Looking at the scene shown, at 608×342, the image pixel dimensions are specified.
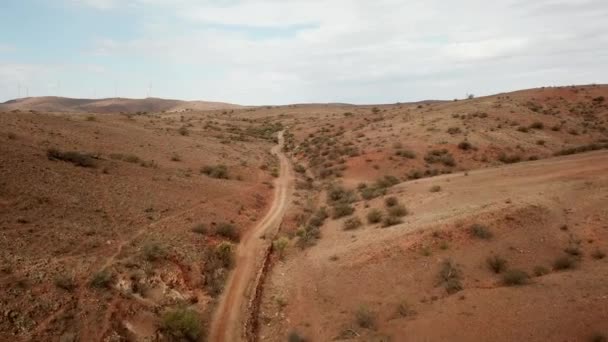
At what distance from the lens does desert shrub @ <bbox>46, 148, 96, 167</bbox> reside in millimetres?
21516

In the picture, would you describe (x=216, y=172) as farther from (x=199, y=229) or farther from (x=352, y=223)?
(x=352, y=223)

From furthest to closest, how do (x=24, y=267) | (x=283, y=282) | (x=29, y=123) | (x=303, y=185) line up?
(x=303, y=185) → (x=29, y=123) → (x=283, y=282) → (x=24, y=267)

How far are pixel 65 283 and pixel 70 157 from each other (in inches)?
444

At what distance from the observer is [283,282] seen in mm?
16219

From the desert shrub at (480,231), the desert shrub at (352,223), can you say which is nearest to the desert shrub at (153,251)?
the desert shrub at (352,223)

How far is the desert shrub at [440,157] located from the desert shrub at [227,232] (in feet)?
55.2

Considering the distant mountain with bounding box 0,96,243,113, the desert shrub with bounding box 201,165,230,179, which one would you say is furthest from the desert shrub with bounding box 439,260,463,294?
the distant mountain with bounding box 0,96,243,113

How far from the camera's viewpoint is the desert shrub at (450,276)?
42.6 ft

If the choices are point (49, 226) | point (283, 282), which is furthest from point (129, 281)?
point (283, 282)

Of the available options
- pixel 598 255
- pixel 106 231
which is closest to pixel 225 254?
pixel 106 231

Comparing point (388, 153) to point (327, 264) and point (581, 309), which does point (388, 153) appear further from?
point (581, 309)

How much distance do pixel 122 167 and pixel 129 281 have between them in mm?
11365

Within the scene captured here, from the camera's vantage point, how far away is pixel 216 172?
92.8ft

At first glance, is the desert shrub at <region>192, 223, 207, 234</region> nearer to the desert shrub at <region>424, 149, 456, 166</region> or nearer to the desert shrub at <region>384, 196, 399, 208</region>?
the desert shrub at <region>384, 196, 399, 208</region>
